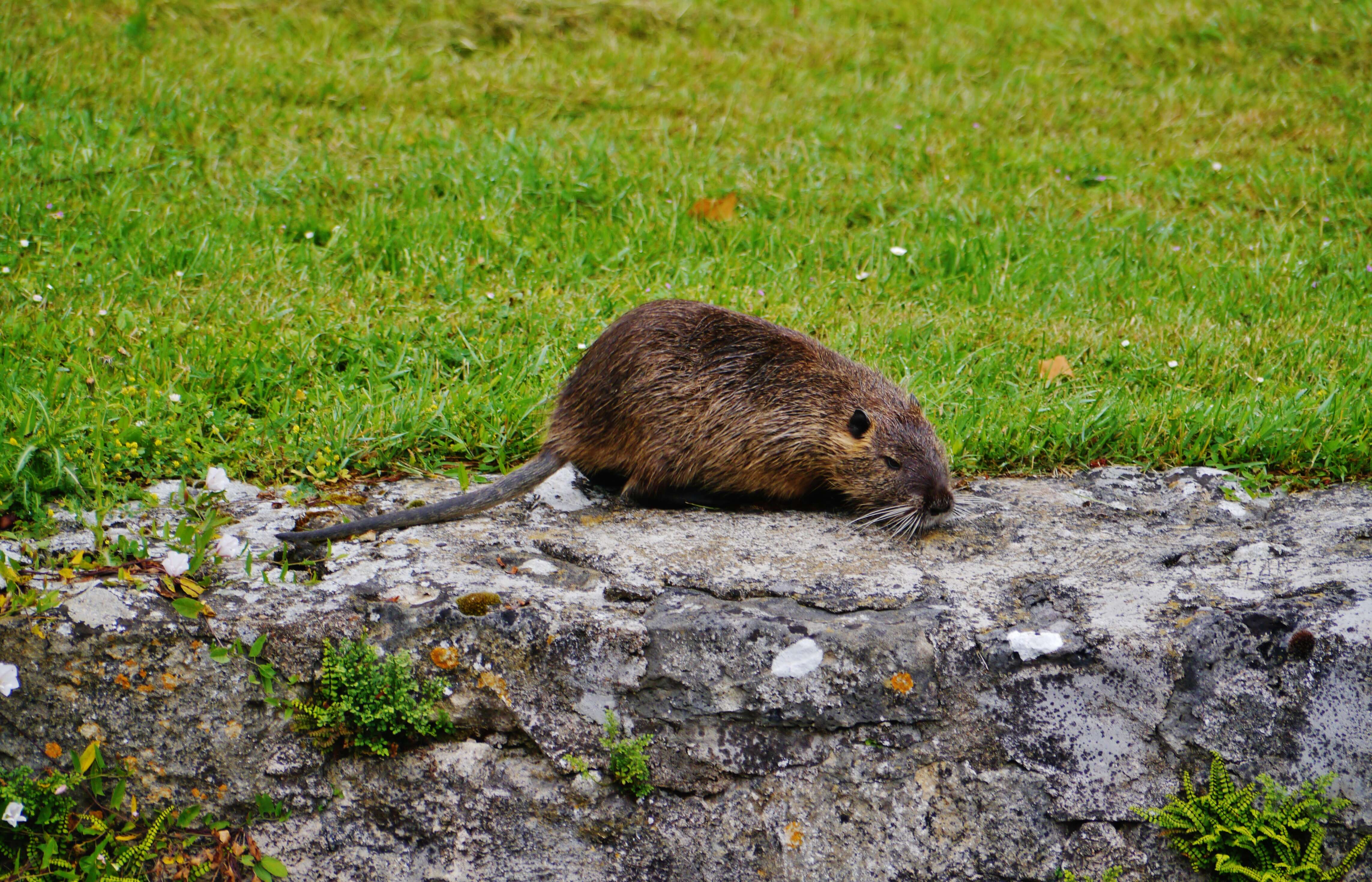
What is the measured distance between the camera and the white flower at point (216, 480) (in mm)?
3070

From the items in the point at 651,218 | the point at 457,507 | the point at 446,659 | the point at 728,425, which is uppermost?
the point at 651,218

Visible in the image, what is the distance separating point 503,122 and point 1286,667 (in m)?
5.62

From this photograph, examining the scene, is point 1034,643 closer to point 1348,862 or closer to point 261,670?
point 1348,862

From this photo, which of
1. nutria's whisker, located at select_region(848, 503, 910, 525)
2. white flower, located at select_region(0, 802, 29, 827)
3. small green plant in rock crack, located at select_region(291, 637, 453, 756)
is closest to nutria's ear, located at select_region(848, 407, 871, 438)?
nutria's whisker, located at select_region(848, 503, 910, 525)

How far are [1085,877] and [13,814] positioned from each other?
2.35 m

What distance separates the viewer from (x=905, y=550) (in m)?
3.22

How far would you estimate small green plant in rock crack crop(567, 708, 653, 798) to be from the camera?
258 centimetres

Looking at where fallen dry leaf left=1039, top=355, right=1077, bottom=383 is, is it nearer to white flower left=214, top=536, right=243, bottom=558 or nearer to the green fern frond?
the green fern frond

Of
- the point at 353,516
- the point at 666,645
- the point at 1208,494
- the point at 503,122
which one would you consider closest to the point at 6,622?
the point at 353,516

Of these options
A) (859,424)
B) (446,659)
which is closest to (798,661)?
(446,659)

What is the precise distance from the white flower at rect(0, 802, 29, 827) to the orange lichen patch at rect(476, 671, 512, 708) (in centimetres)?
98

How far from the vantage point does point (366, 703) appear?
2.54 meters

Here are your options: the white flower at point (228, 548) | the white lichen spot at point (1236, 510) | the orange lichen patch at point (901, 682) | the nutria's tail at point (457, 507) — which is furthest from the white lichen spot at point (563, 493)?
the white lichen spot at point (1236, 510)

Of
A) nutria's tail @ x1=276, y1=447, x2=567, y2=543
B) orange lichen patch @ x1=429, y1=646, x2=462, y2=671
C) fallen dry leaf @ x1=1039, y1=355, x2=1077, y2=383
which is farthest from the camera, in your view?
fallen dry leaf @ x1=1039, y1=355, x2=1077, y2=383
